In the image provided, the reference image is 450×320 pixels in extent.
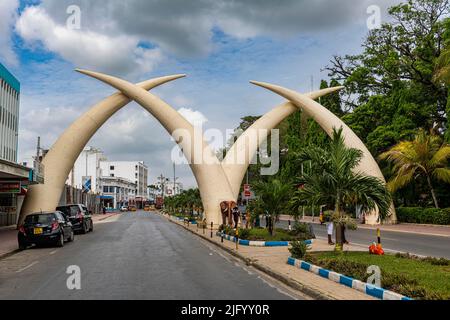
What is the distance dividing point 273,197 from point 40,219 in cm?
1014

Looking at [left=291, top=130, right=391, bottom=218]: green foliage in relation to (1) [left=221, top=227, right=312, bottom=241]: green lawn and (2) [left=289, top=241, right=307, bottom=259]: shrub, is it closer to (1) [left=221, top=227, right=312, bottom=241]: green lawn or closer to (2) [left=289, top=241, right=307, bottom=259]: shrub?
(2) [left=289, top=241, right=307, bottom=259]: shrub

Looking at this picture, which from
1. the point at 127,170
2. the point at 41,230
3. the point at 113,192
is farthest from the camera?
the point at 127,170

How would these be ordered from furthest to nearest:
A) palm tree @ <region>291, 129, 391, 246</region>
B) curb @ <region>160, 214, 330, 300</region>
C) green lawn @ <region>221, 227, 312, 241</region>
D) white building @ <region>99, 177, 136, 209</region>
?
white building @ <region>99, 177, 136, 209</region> < green lawn @ <region>221, 227, 312, 241</region> < palm tree @ <region>291, 129, 391, 246</region> < curb @ <region>160, 214, 330, 300</region>

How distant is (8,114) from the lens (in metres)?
46.7

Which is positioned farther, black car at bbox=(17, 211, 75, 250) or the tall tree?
the tall tree

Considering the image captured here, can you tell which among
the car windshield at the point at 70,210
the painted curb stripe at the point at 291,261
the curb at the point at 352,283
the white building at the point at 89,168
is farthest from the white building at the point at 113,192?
the curb at the point at 352,283

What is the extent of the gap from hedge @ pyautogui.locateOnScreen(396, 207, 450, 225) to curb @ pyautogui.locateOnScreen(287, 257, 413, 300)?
26451mm

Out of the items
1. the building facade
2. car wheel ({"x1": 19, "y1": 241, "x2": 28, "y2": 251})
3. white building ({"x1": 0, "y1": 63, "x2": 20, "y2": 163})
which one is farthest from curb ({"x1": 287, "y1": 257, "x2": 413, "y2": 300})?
A: white building ({"x1": 0, "y1": 63, "x2": 20, "y2": 163})

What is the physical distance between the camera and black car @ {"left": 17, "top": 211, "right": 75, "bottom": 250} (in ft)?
64.7

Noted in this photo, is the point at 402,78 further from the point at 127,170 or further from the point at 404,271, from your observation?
the point at 127,170

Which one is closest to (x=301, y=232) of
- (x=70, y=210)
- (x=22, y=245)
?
(x=22, y=245)

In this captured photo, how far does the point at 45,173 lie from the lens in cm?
3916
